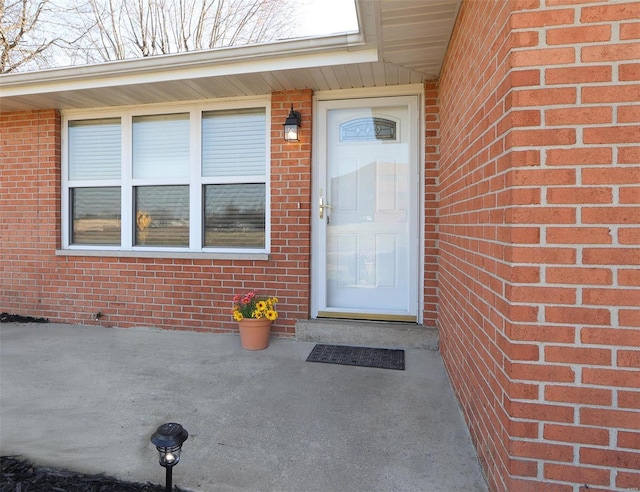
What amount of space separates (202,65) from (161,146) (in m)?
1.24

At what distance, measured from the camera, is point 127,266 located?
4.21m

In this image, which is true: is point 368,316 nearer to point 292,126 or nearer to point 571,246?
point 292,126

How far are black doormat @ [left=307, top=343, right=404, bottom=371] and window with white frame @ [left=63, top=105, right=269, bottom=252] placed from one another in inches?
50.1

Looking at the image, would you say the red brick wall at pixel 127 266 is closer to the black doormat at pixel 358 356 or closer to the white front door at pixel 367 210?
the white front door at pixel 367 210

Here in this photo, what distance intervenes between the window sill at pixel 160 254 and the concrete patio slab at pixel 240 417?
36.3 inches

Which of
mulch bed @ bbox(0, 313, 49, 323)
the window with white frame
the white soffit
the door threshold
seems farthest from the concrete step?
mulch bed @ bbox(0, 313, 49, 323)

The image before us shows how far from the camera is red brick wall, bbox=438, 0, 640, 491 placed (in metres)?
1.33

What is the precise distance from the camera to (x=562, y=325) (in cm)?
137

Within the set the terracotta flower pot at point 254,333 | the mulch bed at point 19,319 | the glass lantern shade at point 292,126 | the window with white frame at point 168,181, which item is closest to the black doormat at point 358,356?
the terracotta flower pot at point 254,333

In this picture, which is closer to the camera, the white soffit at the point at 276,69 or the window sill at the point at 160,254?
the white soffit at the point at 276,69

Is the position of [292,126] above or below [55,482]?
above

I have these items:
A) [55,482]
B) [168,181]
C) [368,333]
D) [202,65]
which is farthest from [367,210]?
[55,482]

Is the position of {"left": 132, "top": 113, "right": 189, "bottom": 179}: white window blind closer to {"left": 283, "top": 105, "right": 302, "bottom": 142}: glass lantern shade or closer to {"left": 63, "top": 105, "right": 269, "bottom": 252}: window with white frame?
{"left": 63, "top": 105, "right": 269, "bottom": 252}: window with white frame

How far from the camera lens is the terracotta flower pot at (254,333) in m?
3.50
